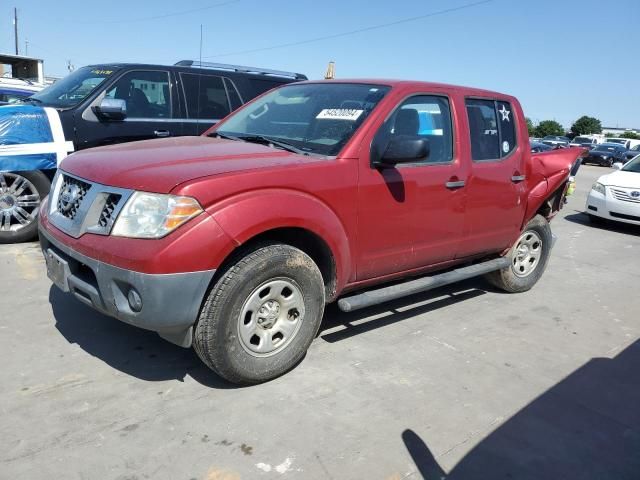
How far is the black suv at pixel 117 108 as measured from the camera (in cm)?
576

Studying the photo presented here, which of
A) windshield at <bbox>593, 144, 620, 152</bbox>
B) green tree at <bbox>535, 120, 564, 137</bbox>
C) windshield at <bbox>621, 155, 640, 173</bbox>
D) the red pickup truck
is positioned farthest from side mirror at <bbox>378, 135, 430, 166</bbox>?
green tree at <bbox>535, 120, 564, 137</bbox>

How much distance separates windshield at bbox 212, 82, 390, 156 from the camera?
145 inches

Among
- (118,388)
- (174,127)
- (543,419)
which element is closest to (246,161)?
(118,388)

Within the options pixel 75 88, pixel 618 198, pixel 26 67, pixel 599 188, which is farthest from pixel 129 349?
pixel 26 67

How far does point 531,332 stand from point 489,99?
2024 millimetres

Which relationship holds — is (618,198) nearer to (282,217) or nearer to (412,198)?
(412,198)

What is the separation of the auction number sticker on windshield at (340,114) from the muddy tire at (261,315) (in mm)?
1062

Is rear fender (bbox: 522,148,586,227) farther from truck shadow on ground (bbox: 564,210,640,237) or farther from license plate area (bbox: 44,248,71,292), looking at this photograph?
truck shadow on ground (bbox: 564,210,640,237)

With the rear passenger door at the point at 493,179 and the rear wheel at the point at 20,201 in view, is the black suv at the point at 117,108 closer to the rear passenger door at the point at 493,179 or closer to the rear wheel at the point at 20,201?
the rear wheel at the point at 20,201

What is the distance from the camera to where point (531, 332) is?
449cm

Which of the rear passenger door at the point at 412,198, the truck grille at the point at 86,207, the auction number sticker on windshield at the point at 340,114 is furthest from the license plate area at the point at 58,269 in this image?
the auction number sticker on windshield at the point at 340,114

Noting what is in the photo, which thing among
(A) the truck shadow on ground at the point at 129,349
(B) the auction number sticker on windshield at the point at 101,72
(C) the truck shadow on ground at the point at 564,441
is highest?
(B) the auction number sticker on windshield at the point at 101,72

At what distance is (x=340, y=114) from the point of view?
12.4 ft

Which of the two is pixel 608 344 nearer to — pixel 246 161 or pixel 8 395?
pixel 246 161
